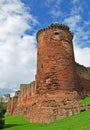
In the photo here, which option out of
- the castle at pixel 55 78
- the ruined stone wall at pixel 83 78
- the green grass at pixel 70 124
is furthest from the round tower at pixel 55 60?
the ruined stone wall at pixel 83 78

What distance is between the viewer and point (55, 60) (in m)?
22.7

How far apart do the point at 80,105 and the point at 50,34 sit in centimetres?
835

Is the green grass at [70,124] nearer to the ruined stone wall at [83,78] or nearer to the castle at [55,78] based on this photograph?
the castle at [55,78]

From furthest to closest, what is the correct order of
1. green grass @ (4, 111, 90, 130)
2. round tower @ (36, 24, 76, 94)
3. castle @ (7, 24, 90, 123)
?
round tower @ (36, 24, 76, 94), castle @ (7, 24, 90, 123), green grass @ (4, 111, 90, 130)

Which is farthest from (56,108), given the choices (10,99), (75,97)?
(10,99)

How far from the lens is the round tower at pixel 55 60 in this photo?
21984 millimetres

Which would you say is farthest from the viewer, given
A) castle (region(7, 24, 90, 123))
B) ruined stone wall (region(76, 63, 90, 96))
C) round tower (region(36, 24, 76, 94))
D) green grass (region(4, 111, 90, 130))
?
ruined stone wall (region(76, 63, 90, 96))

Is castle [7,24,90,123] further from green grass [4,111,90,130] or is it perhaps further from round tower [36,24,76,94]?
green grass [4,111,90,130]

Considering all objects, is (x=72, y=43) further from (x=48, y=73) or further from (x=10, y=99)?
(x=10, y=99)

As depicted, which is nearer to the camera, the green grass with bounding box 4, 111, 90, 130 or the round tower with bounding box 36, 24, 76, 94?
the green grass with bounding box 4, 111, 90, 130

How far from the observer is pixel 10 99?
51.2 m

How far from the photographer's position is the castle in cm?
2078

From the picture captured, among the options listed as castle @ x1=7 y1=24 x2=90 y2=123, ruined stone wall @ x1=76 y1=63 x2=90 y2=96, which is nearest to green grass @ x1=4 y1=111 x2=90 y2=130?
castle @ x1=7 y1=24 x2=90 y2=123

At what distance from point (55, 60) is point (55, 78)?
1.94m
